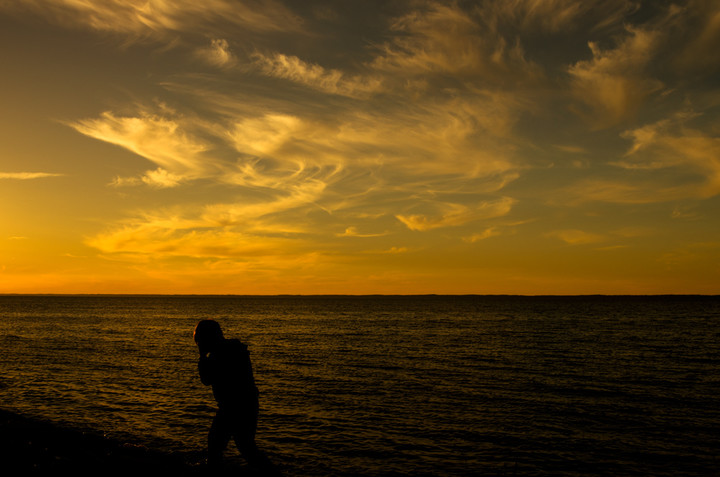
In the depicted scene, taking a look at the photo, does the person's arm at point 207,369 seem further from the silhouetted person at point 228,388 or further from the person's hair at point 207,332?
the person's hair at point 207,332

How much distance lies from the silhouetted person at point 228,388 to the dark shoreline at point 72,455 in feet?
10.3

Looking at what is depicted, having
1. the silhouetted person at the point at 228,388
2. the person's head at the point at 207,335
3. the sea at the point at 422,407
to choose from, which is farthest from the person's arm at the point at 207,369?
the sea at the point at 422,407

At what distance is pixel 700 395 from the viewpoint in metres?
22.3

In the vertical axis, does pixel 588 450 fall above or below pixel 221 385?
below

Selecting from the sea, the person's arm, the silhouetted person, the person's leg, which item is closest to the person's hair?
the silhouetted person

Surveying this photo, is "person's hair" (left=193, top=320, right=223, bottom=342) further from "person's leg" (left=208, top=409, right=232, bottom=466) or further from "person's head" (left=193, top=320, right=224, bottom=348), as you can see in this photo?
"person's leg" (left=208, top=409, right=232, bottom=466)

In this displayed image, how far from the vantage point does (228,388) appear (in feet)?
28.6

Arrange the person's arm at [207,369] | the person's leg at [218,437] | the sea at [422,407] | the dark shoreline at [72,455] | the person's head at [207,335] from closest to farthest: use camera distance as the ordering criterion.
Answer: the person's head at [207,335] → the person's arm at [207,369] → the person's leg at [218,437] → the dark shoreline at [72,455] → the sea at [422,407]

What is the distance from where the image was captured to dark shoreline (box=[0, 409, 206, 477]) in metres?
10.6

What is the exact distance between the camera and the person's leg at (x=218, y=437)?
8.91 meters

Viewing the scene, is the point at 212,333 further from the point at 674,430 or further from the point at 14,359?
the point at 14,359

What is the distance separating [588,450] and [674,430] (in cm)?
421

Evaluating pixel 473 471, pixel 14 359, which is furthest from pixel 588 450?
pixel 14 359

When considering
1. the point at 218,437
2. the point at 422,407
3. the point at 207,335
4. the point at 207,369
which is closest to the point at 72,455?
the point at 218,437
